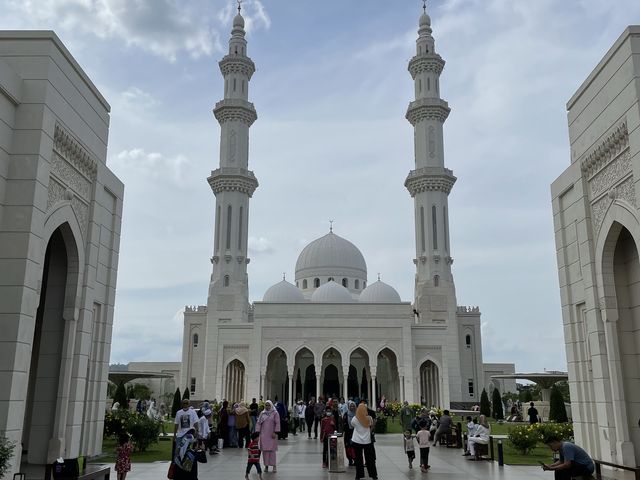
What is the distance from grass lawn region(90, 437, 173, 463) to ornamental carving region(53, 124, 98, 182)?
5.94 m

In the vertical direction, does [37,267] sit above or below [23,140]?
below

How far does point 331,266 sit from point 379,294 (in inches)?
234

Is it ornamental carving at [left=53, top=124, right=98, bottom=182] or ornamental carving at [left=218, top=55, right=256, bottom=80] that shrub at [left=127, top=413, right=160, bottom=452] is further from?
ornamental carving at [left=218, top=55, right=256, bottom=80]

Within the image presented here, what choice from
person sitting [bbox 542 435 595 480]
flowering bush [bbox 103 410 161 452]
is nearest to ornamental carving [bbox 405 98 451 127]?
flowering bush [bbox 103 410 161 452]

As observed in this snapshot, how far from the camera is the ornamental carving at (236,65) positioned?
145ft

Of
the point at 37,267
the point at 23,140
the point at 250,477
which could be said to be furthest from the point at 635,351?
the point at 23,140

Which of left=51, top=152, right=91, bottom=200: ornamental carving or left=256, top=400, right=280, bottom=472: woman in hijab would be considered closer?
left=256, top=400, right=280, bottom=472: woman in hijab

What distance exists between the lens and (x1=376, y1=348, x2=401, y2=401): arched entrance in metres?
40.5

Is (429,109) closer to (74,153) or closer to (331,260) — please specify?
(331,260)

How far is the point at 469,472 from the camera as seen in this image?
11750 mm

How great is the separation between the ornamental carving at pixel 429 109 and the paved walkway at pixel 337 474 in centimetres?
3113

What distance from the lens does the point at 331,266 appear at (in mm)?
53719

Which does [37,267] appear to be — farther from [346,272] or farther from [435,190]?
[346,272]

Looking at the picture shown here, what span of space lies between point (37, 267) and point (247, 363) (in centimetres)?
2974
